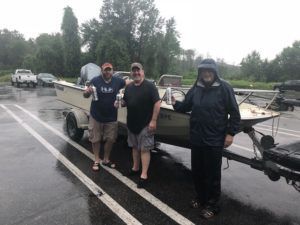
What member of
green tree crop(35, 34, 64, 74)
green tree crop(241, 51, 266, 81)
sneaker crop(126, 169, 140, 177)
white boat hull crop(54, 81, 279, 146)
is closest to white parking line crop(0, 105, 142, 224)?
sneaker crop(126, 169, 140, 177)

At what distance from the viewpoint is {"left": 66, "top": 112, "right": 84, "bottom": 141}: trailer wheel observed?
27.0ft

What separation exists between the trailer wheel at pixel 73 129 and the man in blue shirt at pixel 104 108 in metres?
1.91

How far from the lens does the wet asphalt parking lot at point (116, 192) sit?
14.6ft

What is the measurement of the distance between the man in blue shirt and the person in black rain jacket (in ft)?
6.42

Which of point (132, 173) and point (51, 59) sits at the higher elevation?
point (51, 59)

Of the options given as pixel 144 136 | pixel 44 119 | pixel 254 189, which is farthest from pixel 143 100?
pixel 44 119

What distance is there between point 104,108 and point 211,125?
238cm

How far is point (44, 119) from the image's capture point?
38.6 ft

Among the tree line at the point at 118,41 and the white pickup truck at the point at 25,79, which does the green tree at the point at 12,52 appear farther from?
the white pickup truck at the point at 25,79

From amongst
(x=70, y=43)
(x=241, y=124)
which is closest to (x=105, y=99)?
(x=241, y=124)

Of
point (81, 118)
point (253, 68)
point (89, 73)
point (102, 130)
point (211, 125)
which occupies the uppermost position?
point (89, 73)

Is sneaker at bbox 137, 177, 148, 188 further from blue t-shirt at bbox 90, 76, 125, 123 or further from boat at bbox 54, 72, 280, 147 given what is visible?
blue t-shirt at bbox 90, 76, 125, 123

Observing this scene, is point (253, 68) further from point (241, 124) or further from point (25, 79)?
point (241, 124)

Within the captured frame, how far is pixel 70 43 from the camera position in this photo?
51.2 m
